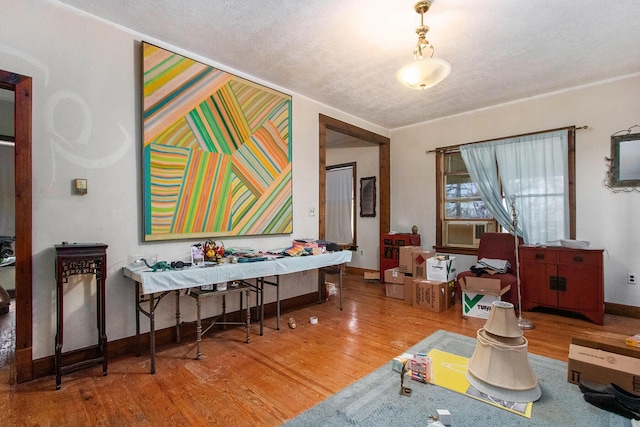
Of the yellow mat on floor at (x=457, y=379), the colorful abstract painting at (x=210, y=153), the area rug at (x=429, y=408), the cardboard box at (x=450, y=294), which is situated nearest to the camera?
the area rug at (x=429, y=408)

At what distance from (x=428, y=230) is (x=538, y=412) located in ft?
12.1

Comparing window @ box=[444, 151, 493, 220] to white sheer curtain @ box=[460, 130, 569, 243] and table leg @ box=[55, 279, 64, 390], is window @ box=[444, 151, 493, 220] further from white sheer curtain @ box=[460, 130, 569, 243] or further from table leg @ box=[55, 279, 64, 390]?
table leg @ box=[55, 279, 64, 390]

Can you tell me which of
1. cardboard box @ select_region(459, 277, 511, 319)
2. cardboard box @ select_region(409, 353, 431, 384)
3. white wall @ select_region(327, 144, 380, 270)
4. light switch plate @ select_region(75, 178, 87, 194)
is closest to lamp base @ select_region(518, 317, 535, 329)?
cardboard box @ select_region(459, 277, 511, 319)

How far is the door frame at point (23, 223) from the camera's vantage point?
2219 millimetres

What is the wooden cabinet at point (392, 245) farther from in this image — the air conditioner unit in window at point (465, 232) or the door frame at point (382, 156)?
the air conditioner unit in window at point (465, 232)

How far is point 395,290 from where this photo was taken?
4613 mm

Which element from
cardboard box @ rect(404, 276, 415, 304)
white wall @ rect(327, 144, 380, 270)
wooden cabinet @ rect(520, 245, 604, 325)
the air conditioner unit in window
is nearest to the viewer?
wooden cabinet @ rect(520, 245, 604, 325)

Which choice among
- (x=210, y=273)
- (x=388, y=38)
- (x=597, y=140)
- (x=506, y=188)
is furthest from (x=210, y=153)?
(x=597, y=140)

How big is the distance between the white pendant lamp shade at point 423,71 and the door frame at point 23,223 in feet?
9.40

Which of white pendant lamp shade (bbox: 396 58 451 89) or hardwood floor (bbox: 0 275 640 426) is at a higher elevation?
white pendant lamp shade (bbox: 396 58 451 89)

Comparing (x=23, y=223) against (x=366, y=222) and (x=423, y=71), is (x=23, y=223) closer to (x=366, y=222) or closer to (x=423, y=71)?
(x=423, y=71)

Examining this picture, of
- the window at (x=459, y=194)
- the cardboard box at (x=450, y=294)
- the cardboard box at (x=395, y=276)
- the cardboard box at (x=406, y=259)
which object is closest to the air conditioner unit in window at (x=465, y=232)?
the window at (x=459, y=194)

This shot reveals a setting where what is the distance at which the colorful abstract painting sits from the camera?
112 inches

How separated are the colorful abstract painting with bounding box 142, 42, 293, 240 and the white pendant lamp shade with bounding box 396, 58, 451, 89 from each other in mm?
1824
